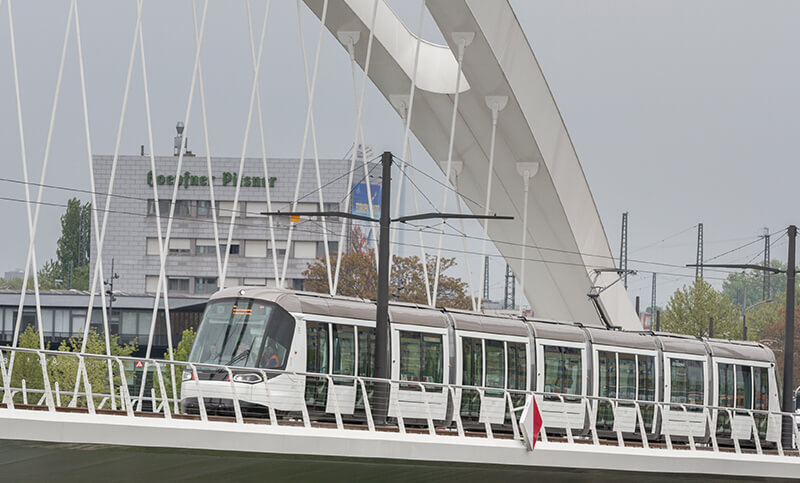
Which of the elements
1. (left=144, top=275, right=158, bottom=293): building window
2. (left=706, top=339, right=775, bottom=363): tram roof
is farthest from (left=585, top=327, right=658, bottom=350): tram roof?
(left=144, top=275, right=158, bottom=293): building window

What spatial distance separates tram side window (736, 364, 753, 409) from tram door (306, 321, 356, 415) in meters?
11.8

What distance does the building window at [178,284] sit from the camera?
8438 cm

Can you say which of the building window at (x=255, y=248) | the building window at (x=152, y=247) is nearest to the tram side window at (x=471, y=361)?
the building window at (x=255, y=248)

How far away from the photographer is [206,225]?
83.8m

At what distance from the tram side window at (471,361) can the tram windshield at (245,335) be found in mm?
4209

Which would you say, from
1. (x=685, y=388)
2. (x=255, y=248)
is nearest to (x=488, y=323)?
(x=685, y=388)

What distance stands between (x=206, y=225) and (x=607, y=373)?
199 feet

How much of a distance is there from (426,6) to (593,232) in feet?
35.6

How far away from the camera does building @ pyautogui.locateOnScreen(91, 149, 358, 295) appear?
83.3 meters

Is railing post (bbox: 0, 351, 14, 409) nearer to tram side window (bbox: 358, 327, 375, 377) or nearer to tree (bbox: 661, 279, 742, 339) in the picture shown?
tram side window (bbox: 358, 327, 375, 377)

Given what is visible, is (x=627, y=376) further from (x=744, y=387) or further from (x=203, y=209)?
(x=203, y=209)

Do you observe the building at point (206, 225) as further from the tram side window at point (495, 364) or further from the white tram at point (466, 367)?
the tram side window at point (495, 364)

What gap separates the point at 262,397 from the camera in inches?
746

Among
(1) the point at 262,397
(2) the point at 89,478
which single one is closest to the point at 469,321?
(1) the point at 262,397
